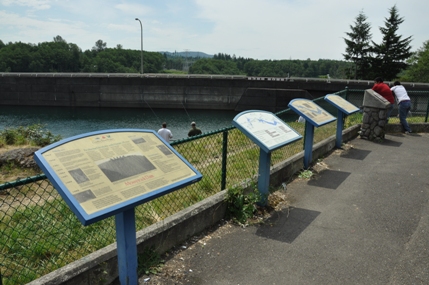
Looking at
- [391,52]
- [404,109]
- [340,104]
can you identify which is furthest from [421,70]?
[340,104]

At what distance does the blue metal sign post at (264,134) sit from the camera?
15.5 ft

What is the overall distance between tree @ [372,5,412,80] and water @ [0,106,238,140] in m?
22.2

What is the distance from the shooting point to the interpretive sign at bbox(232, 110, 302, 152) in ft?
15.5

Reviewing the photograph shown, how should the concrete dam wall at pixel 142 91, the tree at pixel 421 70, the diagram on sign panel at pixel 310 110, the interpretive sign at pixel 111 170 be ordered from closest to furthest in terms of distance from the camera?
the interpretive sign at pixel 111 170
the diagram on sign panel at pixel 310 110
the concrete dam wall at pixel 142 91
the tree at pixel 421 70

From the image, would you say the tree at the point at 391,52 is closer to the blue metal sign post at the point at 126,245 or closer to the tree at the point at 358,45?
the tree at the point at 358,45

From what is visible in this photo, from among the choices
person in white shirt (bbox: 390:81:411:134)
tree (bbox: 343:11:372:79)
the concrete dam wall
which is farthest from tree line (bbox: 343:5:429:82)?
person in white shirt (bbox: 390:81:411:134)

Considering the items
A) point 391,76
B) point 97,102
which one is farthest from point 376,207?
point 391,76

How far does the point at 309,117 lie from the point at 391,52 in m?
50.0

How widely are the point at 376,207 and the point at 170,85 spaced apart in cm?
4065

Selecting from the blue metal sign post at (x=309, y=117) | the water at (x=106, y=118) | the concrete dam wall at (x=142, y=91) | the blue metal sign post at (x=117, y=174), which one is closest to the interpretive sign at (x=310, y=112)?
the blue metal sign post at (x=309, y=117)

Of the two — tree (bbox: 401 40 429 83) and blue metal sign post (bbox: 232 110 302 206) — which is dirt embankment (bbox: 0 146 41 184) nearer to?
blue metal sign post (bbox: 232 110 302 206)

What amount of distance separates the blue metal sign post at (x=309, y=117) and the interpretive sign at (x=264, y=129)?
43.7 inches

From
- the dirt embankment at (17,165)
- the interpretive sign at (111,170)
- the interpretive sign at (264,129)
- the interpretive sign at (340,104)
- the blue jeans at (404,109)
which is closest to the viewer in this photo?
the interpretive sign at (111,170)

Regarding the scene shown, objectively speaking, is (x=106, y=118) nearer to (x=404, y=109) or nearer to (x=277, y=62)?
(x=404, y=109)
